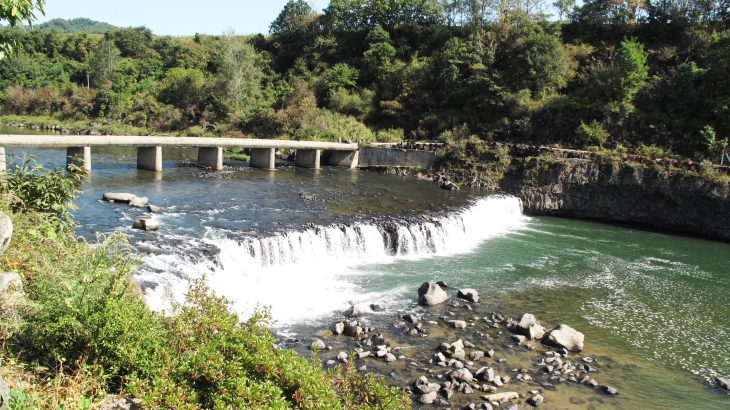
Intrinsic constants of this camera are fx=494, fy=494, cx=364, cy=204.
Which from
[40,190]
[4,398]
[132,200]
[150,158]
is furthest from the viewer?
[150,158]

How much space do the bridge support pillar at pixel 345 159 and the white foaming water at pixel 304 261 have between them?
584 inches

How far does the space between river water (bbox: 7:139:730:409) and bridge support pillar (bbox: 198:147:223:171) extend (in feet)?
9.44

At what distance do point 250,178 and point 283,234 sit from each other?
38.3ft

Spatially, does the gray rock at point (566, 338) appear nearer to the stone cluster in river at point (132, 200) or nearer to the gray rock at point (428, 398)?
the gray rock at point (428, 398)

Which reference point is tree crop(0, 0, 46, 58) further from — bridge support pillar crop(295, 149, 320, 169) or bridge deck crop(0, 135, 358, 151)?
bridge support pillar crop(295, 149, 320, 169)

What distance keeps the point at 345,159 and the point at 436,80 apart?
42.4ft

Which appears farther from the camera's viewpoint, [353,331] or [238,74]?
[238,74]

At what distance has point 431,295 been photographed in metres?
14.4

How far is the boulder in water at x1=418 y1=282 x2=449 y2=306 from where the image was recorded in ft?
47.1

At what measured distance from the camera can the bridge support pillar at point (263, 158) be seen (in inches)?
1275

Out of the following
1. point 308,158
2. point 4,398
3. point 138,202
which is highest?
point 308,158

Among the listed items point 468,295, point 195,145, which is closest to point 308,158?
point 195,145

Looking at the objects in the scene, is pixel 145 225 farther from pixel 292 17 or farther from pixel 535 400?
pixel 292 17

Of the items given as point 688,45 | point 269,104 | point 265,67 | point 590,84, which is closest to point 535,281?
point 590,84
